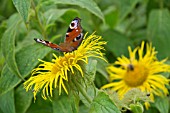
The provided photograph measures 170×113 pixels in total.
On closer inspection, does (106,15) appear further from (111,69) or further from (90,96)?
(90,96)

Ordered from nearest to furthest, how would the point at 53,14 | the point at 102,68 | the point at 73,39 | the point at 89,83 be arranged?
the point at 73,39 → the point at 89,83 → the point at 53,14 → the point at 102,68

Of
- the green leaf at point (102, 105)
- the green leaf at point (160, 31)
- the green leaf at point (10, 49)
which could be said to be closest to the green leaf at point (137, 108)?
the green leaf at point (102, 105)

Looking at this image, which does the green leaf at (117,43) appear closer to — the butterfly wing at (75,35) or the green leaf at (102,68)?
the green leaf at (102,68)

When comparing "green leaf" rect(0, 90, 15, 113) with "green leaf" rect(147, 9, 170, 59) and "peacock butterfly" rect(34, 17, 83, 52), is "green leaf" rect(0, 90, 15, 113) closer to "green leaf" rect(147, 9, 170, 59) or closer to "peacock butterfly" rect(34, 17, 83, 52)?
"peacock butterfly" rect(34, 17, 83, 52)

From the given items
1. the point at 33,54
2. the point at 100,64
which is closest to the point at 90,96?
the point at 33,54

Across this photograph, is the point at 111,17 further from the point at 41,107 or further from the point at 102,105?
the point at 102,105

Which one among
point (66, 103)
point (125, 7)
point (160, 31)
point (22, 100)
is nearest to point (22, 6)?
point (66, 103)
